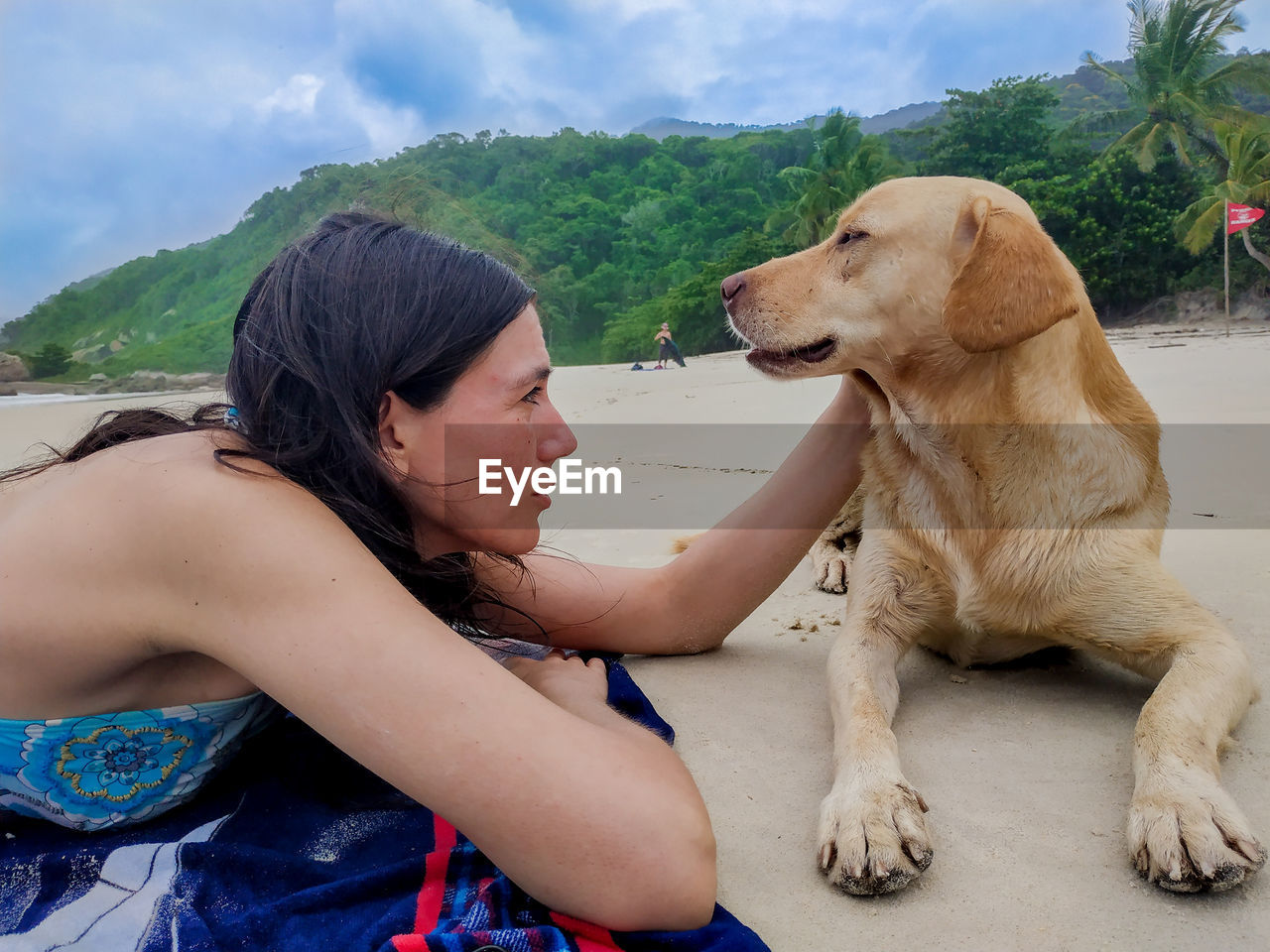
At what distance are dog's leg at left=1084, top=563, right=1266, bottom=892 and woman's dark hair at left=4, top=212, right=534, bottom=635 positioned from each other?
143 centimetres

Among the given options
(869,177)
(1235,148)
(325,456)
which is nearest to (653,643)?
(325,456)

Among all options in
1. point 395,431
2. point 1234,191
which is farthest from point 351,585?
point 1234,191

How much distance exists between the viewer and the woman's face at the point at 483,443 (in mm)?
1644

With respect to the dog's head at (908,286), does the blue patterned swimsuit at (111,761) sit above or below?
below

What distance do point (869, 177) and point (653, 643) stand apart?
116 ft

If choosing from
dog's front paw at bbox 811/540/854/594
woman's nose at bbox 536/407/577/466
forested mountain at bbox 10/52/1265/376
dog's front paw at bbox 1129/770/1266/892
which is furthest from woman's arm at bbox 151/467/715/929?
forested mountain at bbox 10/52/1265/376

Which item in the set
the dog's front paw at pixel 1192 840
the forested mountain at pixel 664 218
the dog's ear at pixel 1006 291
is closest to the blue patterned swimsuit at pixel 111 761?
the dog's front paw at pixel 1192 840

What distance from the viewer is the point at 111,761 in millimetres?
1568

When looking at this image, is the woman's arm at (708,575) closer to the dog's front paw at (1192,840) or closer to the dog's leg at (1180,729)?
the dog's leg at (1180,729)

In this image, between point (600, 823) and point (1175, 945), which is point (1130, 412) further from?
point (600, 823)

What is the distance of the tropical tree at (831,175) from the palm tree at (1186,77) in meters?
8.34

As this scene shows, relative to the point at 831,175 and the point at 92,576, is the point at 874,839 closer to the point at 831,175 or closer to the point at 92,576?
the point at 92,576

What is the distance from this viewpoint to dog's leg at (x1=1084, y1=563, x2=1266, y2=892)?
57.1 inches

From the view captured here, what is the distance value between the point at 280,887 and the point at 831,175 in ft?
124
